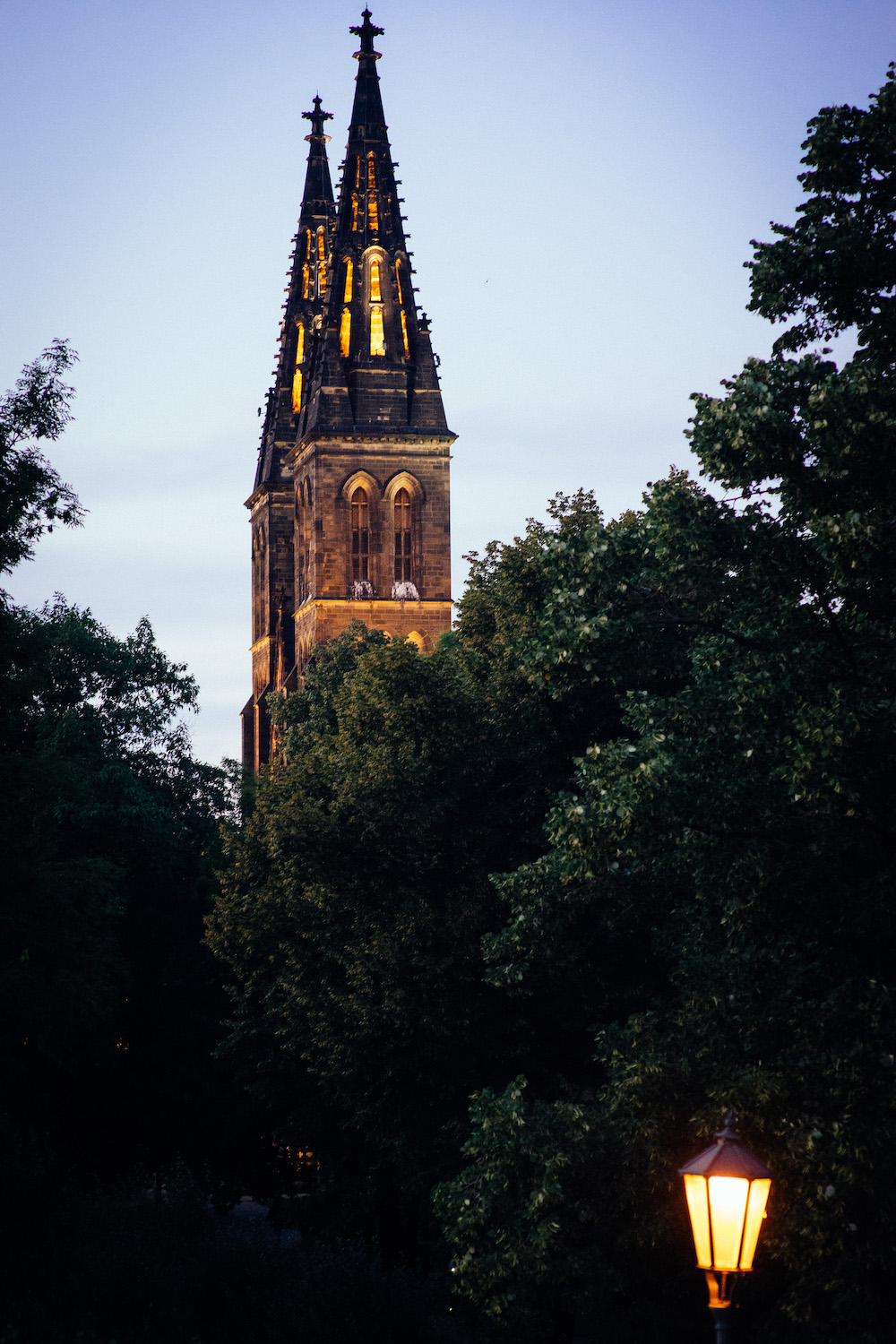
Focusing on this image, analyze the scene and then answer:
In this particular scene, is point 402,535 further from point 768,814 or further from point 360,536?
point 768,814

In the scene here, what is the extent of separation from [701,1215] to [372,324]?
7783cm

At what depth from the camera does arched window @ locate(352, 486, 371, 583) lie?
276 feet

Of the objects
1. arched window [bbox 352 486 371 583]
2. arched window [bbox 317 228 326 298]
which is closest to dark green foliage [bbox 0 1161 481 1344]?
arched window [bbox 352 486 371 583]

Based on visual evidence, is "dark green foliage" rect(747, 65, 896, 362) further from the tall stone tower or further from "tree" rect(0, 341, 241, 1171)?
the tall stone tower

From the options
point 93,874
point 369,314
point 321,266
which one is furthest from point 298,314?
point 93,874

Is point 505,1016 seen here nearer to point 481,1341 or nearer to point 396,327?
point 481,1341

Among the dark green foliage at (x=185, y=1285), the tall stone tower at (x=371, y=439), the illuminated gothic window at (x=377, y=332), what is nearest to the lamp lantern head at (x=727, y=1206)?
the dark green foliage at (x=185, y=1285)

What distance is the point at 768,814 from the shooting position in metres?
18.3

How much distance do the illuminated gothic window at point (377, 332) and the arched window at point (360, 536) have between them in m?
7.01

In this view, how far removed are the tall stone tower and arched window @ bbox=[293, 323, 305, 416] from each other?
1147 centimetres

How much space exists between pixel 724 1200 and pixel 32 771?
22.5 m

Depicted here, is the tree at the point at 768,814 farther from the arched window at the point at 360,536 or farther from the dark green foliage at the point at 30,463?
the arched window at the point at 360,536

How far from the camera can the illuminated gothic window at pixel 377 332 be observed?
85.3m

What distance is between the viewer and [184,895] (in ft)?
140
